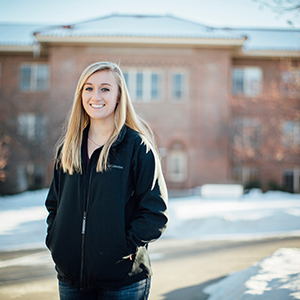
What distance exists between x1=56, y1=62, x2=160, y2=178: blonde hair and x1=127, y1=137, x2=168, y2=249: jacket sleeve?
0.08 m

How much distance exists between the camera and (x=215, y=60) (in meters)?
Result: 21.3

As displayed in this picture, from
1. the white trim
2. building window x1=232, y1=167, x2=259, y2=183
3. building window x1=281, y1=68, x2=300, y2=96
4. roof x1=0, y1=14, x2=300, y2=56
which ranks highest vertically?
roof x1=0, y1=14, x2=300, y2=56

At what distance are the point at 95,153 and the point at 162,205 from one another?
542mm

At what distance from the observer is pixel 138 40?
20.8 metres

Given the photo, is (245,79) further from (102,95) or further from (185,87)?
(102,95)

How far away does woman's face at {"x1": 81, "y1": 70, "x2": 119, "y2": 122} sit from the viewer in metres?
2.21

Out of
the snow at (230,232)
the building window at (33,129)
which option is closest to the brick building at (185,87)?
the building window at (33,129)

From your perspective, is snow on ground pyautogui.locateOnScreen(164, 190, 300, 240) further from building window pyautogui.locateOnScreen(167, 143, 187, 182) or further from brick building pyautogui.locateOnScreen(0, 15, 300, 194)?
building window pyautogui.locateOnScreen(167, 143, 187, 182)

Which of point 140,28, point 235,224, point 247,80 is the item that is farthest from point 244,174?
point 235,224

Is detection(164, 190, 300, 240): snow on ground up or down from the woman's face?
down

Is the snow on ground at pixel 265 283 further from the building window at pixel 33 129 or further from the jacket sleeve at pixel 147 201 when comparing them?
the building window at pixel 33 129

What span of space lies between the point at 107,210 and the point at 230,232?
23.8 feet

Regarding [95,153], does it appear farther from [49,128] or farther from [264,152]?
[264,152]

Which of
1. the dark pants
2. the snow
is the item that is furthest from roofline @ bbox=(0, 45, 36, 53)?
the dark pants
